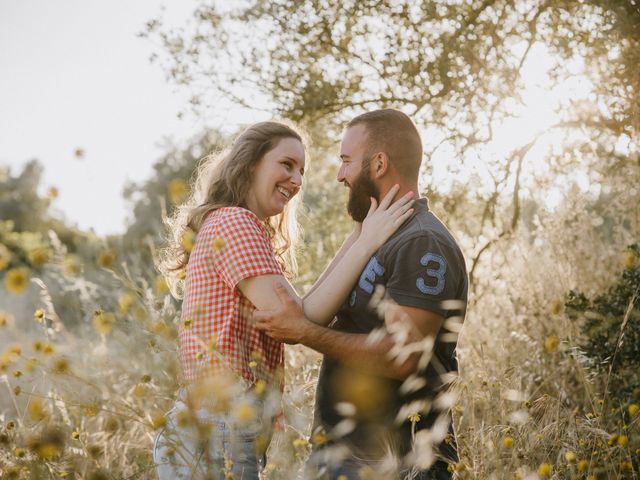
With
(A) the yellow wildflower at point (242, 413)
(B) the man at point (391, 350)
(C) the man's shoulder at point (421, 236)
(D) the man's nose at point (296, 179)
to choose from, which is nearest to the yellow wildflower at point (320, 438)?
(B) the man at point (391, 350)

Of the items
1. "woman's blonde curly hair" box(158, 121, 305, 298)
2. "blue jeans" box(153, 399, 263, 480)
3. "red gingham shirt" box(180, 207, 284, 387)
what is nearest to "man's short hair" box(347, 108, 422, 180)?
"woman's blonde curly hair" box(158, 121, 305, 298)

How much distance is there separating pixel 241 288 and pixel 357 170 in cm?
88

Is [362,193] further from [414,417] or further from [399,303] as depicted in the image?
[414,417]

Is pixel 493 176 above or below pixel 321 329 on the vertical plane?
above

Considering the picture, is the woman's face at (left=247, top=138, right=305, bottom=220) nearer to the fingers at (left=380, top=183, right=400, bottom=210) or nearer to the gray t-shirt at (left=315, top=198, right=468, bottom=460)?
the fingers at (left=380, top=183, right=400, bottom=210)

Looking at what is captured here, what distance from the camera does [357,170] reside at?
306 cm

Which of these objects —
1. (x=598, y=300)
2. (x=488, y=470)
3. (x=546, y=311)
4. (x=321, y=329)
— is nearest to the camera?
(x=488, y=470)

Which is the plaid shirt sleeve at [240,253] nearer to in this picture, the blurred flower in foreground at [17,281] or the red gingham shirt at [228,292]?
the red gingham shirt at [228,292]

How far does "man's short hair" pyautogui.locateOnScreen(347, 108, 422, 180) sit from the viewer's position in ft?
9.90

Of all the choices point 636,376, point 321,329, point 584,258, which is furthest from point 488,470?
point 584,258

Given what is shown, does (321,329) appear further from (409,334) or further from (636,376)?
(636,376)

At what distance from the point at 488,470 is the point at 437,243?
879 millimetres

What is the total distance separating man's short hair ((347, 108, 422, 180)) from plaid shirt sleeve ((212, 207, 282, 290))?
2.55ft

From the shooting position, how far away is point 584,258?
5.58m
